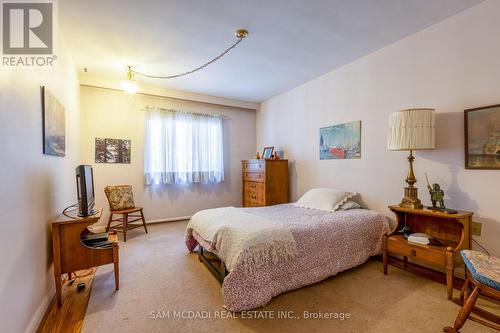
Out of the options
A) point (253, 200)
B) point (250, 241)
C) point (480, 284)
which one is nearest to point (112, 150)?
point (253, 200)

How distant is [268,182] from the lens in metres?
4.14

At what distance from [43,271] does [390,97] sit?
3932mm

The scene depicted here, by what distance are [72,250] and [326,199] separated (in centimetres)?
282

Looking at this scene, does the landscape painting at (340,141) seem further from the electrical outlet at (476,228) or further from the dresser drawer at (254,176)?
the electrical outlet at (476,228)

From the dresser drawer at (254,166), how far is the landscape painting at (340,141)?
105 cm

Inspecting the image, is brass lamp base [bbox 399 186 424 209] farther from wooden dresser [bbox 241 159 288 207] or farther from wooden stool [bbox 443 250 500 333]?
wooden dresser [bbox 241 159 288 207]

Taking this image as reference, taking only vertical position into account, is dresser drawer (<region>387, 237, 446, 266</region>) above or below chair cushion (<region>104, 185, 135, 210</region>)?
below

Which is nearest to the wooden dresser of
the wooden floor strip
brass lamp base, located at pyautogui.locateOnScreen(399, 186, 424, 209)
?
brass lamp base, located at pyautogui.locateOnScreen(399, 186, 424, 209)

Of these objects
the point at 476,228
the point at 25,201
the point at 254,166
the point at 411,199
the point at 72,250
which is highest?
the point at 254,166

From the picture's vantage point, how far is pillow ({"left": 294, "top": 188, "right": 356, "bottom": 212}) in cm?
299

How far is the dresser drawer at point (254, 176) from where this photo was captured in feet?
13.8

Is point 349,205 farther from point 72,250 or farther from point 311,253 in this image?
point 72,250

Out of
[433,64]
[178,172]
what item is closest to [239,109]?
[178,172]

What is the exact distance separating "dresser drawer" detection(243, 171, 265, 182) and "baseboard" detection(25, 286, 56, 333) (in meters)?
3.07
